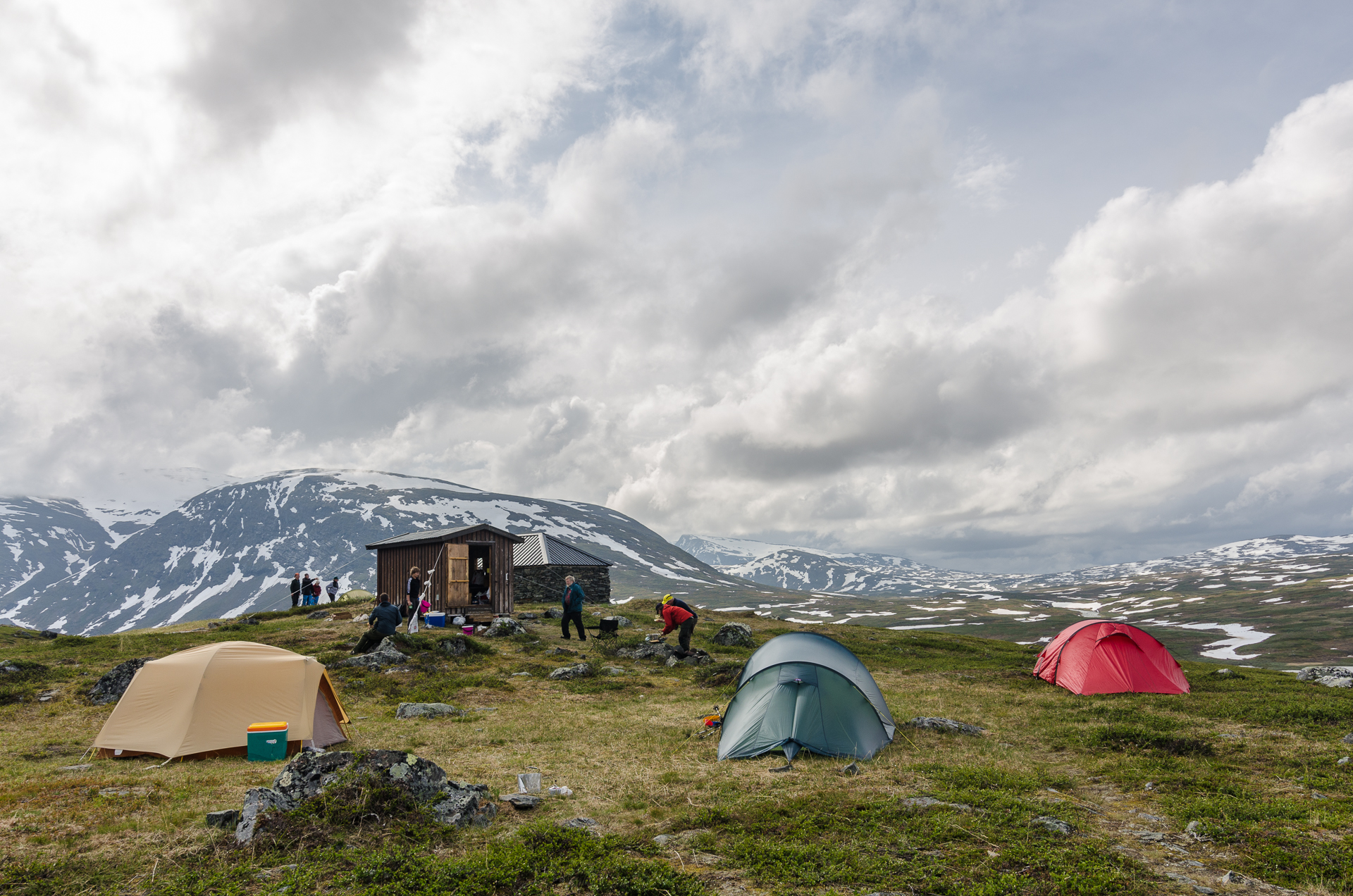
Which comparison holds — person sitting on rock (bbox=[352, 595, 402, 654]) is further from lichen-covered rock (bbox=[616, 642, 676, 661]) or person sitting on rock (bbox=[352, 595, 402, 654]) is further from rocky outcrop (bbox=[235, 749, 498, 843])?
rocky outcrop (bbox=[235, 749, 498, 843])

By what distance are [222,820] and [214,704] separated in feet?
22.0

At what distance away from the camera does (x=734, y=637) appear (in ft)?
111

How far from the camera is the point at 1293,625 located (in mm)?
143125

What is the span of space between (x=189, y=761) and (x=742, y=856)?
12.6 m

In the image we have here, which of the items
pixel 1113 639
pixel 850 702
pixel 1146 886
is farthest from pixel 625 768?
pixel 1113 639

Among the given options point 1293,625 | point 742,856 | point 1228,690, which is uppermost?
point 742,856

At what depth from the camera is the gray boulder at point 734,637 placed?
3352cm

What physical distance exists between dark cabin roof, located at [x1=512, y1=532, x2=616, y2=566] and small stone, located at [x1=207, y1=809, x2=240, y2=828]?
4383 cm

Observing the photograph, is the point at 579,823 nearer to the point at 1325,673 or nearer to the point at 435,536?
the point at 1325,673

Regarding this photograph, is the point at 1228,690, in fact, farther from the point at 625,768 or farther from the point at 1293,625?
the point at 1293,625

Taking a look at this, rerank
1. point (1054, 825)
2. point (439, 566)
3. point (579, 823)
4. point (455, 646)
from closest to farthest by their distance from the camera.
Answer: point (1054, 825) < point (579, 823) < point (455, 646) < point (439, 566)

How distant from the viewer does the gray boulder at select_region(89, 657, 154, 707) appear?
20500mm

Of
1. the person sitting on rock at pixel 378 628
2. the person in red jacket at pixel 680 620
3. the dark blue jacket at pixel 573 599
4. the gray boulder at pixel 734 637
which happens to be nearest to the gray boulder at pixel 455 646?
the person sitting on rock at pixel 378 628

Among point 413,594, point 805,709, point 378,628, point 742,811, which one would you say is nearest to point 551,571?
point 413,594
